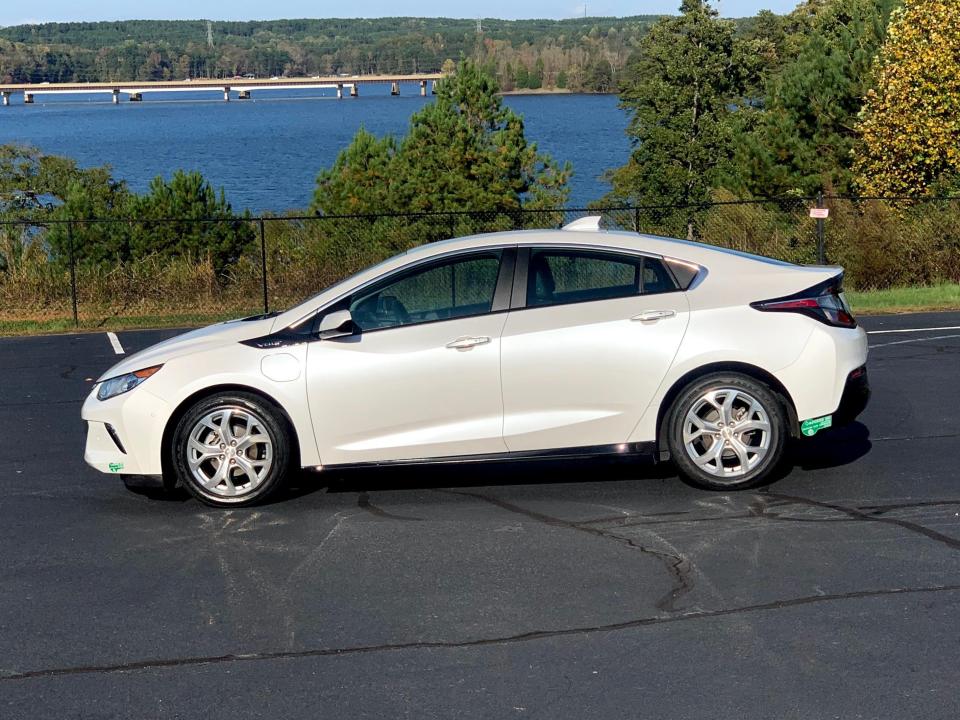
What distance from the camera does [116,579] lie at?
20.8 feet

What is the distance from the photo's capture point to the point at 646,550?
6.58 meters

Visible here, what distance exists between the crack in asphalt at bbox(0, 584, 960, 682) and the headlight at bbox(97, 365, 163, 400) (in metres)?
2.78

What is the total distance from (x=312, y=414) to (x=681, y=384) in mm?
2196

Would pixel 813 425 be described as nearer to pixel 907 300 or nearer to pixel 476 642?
pixel 476 642

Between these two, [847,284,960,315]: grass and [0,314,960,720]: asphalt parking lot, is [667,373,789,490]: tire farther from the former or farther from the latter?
[847,284,960,315]: grass

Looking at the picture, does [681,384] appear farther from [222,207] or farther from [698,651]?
[222,207]

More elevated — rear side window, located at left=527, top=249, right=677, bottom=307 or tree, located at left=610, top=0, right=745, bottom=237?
tree, located at left=610, top=0, right=745, bottom=237

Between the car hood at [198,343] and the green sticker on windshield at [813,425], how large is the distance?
3268 millimetres

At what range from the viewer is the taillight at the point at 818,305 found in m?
7.75

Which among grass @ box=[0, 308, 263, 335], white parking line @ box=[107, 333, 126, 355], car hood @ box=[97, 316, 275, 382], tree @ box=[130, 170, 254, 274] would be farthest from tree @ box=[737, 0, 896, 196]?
car hood @ box=[97, 316, 275, 382]

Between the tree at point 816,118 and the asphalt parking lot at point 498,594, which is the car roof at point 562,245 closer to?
the asphalt parking lot at point 498,594

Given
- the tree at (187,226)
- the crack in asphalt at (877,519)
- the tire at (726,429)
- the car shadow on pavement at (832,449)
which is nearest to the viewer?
the crack in asphalt at (877,519)

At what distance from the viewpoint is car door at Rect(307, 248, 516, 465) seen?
7531 millimetres

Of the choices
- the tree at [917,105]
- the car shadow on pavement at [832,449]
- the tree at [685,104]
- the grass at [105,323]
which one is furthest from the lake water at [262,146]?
the car shadow on pavement at [832,449]
